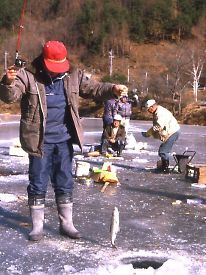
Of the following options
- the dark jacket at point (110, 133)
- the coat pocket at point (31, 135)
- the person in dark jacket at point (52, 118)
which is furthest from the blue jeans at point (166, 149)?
the coat pocket at point (31, 135)

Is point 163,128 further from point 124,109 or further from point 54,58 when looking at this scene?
point 54,58

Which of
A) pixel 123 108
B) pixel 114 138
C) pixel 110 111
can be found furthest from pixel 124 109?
pixel 114 138

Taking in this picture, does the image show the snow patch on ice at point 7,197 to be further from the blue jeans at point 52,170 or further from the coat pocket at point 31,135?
the coat pocket at point 31,135

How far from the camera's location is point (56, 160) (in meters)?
5.59

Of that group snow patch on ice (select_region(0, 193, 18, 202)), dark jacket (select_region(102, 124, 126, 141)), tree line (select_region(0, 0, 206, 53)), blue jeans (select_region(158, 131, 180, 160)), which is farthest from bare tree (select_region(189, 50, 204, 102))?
snow patch on ice (select_region(0, 193, 18, 202))

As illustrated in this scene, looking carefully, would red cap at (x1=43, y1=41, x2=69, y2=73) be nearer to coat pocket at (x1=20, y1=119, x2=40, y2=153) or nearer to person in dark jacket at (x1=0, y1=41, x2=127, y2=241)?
person in dark jacket at (x1=0, y1=41, x2=127, y2=241)

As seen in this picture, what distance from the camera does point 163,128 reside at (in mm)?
10148

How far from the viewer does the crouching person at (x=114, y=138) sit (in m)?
13.0

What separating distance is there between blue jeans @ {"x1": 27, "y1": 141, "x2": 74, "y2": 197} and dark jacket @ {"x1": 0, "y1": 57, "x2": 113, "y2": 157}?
0.12 metres

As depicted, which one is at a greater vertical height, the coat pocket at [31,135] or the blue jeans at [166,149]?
the coat pocket at [31,135]

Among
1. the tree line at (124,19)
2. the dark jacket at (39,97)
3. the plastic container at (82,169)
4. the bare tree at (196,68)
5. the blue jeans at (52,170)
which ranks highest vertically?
the tree line at (124,19)

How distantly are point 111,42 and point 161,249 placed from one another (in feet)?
267

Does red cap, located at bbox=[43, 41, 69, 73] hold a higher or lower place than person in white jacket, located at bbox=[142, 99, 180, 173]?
higher

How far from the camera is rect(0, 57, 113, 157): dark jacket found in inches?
207
